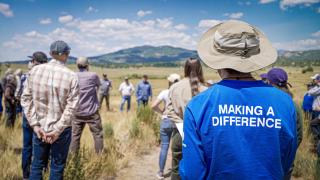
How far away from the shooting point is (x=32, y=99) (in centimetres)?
378

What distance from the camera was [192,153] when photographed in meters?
1.62

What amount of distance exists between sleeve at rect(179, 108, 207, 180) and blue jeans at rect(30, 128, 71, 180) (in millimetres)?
2415

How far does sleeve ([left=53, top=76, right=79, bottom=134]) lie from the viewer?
3.65m

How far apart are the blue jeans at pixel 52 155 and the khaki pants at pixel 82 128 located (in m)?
1.76

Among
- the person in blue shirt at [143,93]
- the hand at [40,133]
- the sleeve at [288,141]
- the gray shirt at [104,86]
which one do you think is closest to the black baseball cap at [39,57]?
the hand at [40,133]

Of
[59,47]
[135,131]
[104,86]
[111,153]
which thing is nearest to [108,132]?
[135,131]

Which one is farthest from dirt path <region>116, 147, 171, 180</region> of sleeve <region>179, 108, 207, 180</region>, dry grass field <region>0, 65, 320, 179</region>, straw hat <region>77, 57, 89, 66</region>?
sleeve <region>179, 108, 207, 180</region>

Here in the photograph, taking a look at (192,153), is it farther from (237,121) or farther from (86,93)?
(86,93)

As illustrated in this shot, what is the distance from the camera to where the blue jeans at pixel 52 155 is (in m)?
3.69

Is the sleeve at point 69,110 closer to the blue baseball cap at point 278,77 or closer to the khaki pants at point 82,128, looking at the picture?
the khaki pants at point 82,128

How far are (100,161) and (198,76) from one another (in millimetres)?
2535

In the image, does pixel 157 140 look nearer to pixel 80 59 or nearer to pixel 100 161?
pixel 100 161

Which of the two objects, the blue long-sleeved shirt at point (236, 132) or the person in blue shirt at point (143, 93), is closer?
the blue long-sleeved shirt at point (236, 132)

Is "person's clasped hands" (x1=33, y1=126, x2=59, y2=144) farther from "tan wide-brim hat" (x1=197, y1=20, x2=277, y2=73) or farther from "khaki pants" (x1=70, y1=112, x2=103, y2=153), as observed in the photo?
"tan wide-brim hat" (x1=197, y1=20, x2=277, y2=73)
